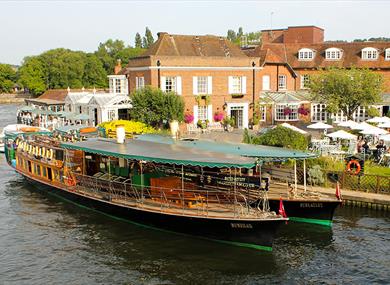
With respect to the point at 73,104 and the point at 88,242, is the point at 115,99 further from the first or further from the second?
the point at 88,242

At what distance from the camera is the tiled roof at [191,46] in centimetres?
4428

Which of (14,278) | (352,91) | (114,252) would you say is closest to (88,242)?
(114,252)

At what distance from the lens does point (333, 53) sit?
2023 inches

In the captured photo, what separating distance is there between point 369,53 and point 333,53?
3642 millimetres

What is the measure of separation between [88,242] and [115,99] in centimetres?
2634

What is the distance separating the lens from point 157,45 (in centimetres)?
4447

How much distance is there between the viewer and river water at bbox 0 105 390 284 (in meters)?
16.8

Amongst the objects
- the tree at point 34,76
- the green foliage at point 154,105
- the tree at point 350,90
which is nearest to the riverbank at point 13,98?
the tree at point 34,76

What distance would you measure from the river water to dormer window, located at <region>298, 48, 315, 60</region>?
104 ft

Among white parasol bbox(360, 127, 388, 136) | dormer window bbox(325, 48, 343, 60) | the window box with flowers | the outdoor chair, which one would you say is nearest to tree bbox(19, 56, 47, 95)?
the window box with flowers

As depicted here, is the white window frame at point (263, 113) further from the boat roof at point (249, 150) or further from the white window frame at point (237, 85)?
the boat roof at point (249, 150)

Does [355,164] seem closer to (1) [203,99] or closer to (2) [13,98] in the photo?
(1) [203,99]

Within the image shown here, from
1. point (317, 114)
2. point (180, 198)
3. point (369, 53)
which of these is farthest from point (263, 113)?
point (180, 198)

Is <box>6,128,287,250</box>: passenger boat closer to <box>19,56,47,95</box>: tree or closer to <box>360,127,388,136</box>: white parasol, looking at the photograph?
<box>360,127,388,136</box>: white parasol
